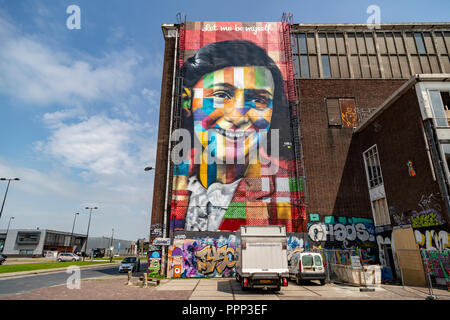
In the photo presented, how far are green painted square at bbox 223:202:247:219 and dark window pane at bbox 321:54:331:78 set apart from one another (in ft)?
57.5

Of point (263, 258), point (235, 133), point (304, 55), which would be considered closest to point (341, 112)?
point (304, 55)

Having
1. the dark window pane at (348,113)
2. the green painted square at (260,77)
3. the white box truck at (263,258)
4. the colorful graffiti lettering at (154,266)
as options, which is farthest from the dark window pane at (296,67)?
the colorful graffiti lettering at (154,266)

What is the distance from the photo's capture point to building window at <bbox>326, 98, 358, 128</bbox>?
86.3 ft

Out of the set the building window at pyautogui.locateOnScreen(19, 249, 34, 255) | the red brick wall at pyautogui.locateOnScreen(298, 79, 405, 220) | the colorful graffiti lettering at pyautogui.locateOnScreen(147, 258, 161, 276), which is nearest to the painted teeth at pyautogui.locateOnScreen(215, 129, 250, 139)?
the red brick wall at pyautogui.locateOnScreen(298, 79, 405, 220)

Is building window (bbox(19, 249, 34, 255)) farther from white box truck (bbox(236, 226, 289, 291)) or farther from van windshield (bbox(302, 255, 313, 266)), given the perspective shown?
van windshield (bbox(302, 255, 313, 266))

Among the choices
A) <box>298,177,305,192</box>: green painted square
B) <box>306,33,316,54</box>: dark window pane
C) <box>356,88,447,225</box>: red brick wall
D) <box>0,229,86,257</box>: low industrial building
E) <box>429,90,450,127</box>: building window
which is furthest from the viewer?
<box>0,229,86,257</box>: low industrial building

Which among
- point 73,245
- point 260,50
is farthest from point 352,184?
point 73,245

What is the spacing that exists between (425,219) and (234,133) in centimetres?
1635

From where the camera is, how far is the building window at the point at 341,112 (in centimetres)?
2630

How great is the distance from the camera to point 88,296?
1249 centimetres

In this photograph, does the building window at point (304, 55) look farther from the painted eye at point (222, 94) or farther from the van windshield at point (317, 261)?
the van windshield at point (317, 261)

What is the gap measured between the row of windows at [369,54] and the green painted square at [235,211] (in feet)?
51.7

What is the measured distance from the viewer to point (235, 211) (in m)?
23.2

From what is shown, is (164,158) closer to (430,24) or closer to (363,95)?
(363,95)
